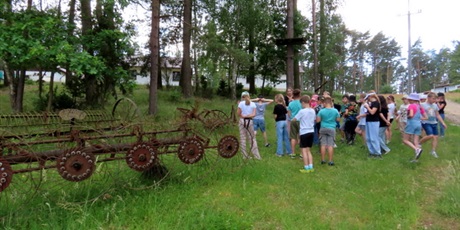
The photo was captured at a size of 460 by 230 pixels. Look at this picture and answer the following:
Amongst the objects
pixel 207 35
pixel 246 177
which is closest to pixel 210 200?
pixel 246 177

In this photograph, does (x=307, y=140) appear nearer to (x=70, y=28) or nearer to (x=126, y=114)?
(x=126, y=114)

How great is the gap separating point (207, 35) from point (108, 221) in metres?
12.4

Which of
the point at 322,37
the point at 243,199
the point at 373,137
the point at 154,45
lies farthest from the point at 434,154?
the point at 322,37

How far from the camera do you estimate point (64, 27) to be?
9.62 meters

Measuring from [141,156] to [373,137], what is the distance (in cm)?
558

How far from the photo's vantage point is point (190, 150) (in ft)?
14.9

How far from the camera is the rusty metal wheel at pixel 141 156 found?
4.00 metres

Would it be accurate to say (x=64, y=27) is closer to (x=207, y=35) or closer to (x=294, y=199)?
(x=207, y=35)

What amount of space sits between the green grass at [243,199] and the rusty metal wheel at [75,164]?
501mm

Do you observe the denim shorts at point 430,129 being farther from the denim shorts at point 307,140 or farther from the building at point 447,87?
the building at point 447,87

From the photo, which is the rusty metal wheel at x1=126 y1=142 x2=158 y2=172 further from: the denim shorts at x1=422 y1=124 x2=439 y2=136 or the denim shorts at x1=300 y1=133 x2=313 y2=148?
the denim shorts at x1=422 y1=124 x2=439 y2=136

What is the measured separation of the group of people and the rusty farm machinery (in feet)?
4.22

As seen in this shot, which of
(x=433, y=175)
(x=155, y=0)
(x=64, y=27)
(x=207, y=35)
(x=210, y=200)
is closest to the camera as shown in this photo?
(x=210, y=200)

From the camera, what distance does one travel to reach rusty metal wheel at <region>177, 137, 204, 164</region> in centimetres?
449
